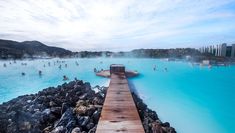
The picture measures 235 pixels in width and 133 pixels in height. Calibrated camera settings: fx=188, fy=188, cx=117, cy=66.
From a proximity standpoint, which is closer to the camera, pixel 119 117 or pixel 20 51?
pixel 119 117

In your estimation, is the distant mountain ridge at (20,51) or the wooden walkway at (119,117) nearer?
the wooden walkway at (119,117)

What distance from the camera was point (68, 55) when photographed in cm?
6594

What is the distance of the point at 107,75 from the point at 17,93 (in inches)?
252

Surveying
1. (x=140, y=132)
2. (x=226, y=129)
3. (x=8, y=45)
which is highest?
(x=8, y=45)

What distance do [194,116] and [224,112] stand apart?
209 centimetres

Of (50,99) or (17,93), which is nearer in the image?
(50,99)

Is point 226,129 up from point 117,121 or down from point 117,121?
down

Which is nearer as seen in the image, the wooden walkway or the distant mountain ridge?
the wooden walkway

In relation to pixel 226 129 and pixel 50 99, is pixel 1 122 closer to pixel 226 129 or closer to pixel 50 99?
pixel 50 99

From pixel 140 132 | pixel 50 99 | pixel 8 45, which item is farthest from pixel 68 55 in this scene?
pixel 140 132

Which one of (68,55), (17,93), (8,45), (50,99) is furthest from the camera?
(68,55)

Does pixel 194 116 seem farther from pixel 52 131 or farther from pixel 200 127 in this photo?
pixel 52 131

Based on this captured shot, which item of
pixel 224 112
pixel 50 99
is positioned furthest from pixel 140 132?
pixel 224 112

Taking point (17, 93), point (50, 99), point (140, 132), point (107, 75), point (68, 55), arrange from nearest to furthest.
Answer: point (140, 132)
point (50, 99)
point (17, 93)
point (107, 75)
point (68, 55)
